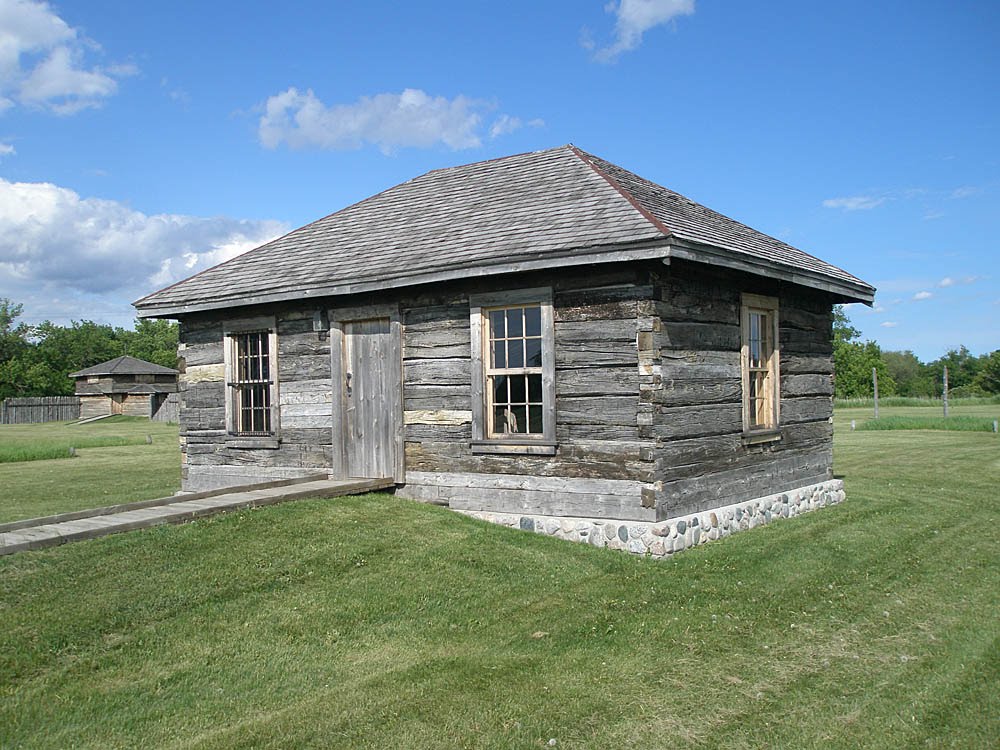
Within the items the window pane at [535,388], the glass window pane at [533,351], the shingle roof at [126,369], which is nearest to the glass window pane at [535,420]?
the window pane at [535,388]

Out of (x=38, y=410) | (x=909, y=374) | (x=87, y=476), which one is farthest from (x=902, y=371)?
(x=87, y=476)

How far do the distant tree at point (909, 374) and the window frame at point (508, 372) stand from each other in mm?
103933

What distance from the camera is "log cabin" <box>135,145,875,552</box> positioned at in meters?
10.5

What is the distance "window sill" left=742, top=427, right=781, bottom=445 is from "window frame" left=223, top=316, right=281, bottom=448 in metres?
6.95

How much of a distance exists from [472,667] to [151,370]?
50.1 metres

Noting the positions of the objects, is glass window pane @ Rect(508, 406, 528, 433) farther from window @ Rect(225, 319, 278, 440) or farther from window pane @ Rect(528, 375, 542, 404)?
window @ Rect(225, 319, 278, 440)

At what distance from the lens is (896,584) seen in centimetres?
903

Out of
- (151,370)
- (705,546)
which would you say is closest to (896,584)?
(705,546)

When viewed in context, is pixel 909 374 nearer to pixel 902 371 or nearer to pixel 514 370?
pixel 902 371

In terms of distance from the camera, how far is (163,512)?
974 cm

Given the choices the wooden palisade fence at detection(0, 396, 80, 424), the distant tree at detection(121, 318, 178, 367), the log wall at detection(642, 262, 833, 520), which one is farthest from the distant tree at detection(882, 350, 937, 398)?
the log wall at detection(642, 262, 833, 520)

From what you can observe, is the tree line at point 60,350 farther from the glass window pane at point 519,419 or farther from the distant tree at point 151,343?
the glass window pane at point 519,419

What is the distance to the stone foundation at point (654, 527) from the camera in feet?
33.6

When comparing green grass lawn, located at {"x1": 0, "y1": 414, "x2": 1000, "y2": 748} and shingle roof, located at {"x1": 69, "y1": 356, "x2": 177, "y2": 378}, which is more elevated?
shingle roof, located at {"x1": 69, "y1": 356, "x2": 177, "y2": 378}
